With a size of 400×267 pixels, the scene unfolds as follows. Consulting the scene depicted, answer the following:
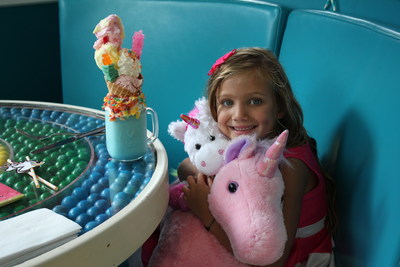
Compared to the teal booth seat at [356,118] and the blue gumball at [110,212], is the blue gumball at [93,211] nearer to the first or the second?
the blue gumball at [110,212]

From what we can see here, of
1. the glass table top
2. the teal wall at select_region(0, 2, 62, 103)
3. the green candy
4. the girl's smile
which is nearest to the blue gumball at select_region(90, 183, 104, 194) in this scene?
the glass table top

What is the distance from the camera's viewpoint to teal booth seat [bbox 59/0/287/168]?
1358 millimetres

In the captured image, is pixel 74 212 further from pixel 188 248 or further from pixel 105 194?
pixel 188 248

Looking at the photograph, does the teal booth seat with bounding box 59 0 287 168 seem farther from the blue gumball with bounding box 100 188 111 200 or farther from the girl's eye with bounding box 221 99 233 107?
the blue gumball with bounding box 100 188 111 200

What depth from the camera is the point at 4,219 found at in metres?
0.70

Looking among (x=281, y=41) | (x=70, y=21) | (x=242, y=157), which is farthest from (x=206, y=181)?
(x=70, y=21)

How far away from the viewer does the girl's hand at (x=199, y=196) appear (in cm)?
93

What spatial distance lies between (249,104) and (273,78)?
3.2 inches

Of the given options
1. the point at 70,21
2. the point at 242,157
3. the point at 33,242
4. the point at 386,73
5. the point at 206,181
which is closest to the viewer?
the point at 33,242

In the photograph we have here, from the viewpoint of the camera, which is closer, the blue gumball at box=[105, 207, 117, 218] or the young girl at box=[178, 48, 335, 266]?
the blue gumball at box=[105, 207, 117, 218]

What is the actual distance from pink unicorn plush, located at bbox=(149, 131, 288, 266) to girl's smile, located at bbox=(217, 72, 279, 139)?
7cm

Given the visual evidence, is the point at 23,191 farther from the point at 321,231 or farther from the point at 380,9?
the point at 380,9

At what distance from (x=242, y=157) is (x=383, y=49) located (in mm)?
348

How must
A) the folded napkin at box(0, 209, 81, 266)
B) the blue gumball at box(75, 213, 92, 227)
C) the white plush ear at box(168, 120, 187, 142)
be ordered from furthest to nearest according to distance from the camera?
the white plush ear at box(168, 120, 187, 142) < the blue gumball at box(75, 213, 92, 227) < the folded napkin at box(0, 209, 81, 266)
